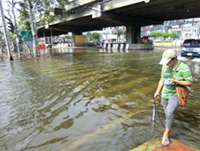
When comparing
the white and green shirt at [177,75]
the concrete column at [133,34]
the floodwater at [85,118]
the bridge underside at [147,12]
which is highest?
the bridge underside at [147,12]

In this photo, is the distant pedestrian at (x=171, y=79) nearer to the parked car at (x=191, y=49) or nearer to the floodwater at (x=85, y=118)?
the floodwater at (x=85, y=118)

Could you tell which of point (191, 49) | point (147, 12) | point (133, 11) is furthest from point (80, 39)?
point (191, 49)

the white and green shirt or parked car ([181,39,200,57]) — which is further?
parked car ([181,39,200,57])

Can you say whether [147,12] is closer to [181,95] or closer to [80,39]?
[181,95]

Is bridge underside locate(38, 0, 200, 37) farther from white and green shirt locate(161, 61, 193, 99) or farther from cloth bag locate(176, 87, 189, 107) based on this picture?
cloth bag locate(176, 87, 189, 107)

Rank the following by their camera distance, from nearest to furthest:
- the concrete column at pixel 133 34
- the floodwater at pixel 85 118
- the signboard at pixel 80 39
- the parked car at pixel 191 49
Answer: the floodwater at pixel 85 118 < the parked car at pixel 191 49 < the concrete column at pixel 133 34 < the signboard at pixel 80 39

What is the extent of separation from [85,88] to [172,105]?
4.10 meters

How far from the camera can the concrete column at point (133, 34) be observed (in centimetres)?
3086

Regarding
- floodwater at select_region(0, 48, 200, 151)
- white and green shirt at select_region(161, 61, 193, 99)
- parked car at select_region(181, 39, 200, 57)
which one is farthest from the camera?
parked car at select_region(181, 39, 200, 57)

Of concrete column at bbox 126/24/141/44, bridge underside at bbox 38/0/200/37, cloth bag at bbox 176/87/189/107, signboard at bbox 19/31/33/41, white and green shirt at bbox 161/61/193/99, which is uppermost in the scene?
bridge underside at bbox 38/0/200/37

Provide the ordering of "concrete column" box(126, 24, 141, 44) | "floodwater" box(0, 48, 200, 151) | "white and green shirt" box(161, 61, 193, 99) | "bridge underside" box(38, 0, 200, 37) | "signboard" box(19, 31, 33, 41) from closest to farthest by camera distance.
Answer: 1. "white and green shirt" box(161, 61, 193, 99)
2. "floodwater" box(0, 48, 200, 151)
3. "signboard" box(19, 31, 33, 41)
4. "bridge underside" box(38, 0, 200, 37)
5. "concrete column" box(126, 24, 141, 44)

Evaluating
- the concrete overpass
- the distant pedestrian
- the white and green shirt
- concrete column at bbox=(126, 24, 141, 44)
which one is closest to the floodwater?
the distant pedestrian

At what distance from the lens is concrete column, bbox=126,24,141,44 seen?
30.9 metres

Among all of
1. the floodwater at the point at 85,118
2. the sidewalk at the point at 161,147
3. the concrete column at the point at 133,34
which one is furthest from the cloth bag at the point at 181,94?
the concrete column at the point at 133,34
